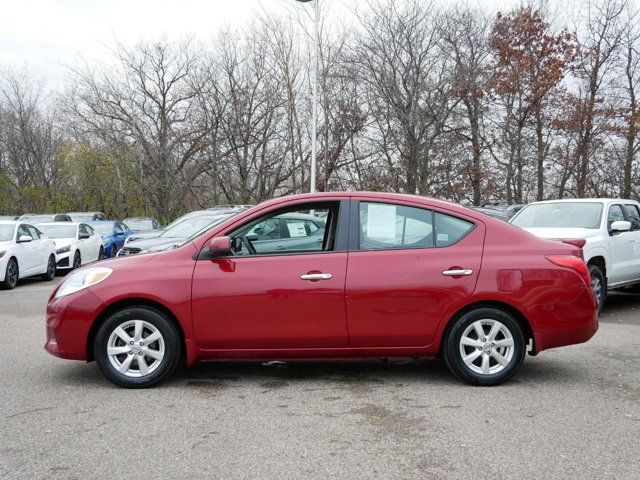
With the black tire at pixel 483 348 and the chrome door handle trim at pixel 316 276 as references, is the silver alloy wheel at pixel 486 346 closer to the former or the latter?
the black tire at pixel 483 348

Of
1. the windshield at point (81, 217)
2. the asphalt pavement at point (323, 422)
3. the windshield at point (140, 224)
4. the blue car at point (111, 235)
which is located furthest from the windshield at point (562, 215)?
the windshield at point (81, 217)

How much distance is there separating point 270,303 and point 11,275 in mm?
10606

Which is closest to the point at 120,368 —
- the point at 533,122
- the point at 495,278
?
the point at 495,278

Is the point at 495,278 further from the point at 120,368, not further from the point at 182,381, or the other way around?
the point at 120,368

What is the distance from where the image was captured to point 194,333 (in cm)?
536

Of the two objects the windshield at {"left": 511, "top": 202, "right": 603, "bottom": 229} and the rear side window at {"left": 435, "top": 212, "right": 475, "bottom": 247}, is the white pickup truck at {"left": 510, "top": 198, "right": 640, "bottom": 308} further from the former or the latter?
the rear side window at {"left": 435, "top": 212, "right": 475, "bottom": 247}

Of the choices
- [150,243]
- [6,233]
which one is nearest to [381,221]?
[150,243]

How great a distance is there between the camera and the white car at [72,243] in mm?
17312

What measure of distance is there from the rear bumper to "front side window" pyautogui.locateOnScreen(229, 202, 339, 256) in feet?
6.06

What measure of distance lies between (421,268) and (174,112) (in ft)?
97.4

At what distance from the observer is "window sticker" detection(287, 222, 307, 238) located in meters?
5.76

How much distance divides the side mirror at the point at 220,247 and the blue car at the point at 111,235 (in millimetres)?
16914

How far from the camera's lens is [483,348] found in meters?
5.43

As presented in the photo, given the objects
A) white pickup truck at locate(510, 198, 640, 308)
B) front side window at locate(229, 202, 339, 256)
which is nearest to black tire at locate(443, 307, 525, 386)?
front side window at locate(229, 202, 339, 256)
